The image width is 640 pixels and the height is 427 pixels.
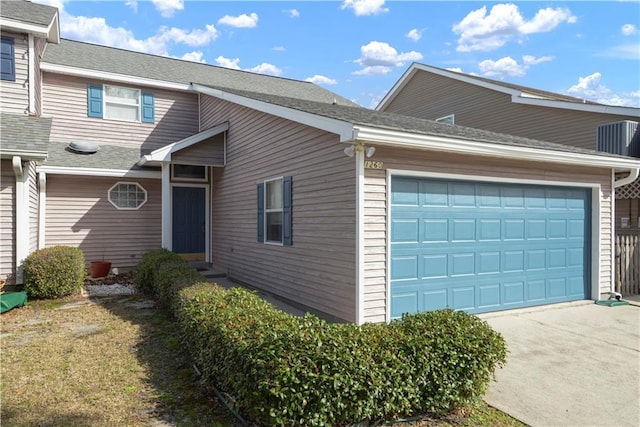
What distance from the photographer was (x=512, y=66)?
20.2m

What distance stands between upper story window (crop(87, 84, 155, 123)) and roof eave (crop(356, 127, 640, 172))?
31.4 feet

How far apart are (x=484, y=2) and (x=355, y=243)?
647cm

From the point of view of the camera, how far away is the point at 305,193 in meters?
7.18

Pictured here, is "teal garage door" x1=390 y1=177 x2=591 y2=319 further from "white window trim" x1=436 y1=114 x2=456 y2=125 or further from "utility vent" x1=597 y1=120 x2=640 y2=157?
"white window trim" x1=436 y1=114 x2=456 y2=125

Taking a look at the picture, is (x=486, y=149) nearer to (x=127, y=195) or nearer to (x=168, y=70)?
(x=127, y=195)

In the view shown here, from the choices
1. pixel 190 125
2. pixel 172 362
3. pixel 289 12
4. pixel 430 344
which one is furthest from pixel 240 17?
pixel 430 344

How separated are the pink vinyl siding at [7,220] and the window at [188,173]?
14.4 feet

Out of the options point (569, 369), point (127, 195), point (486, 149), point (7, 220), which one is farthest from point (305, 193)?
point (127, 195)

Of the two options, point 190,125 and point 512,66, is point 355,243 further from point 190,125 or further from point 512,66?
point 512,66

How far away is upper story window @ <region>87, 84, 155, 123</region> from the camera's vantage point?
1207cm

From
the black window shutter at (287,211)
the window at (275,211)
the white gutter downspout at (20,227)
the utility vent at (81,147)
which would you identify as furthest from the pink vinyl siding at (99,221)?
the black window shutter at (287,211)

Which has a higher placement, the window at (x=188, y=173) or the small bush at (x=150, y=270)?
the window at (x=188, y=173)

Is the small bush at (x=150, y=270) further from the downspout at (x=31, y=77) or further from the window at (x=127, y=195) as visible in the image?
the downspout at (x=31, y=77)

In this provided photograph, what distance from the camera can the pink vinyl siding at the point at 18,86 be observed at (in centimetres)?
906
